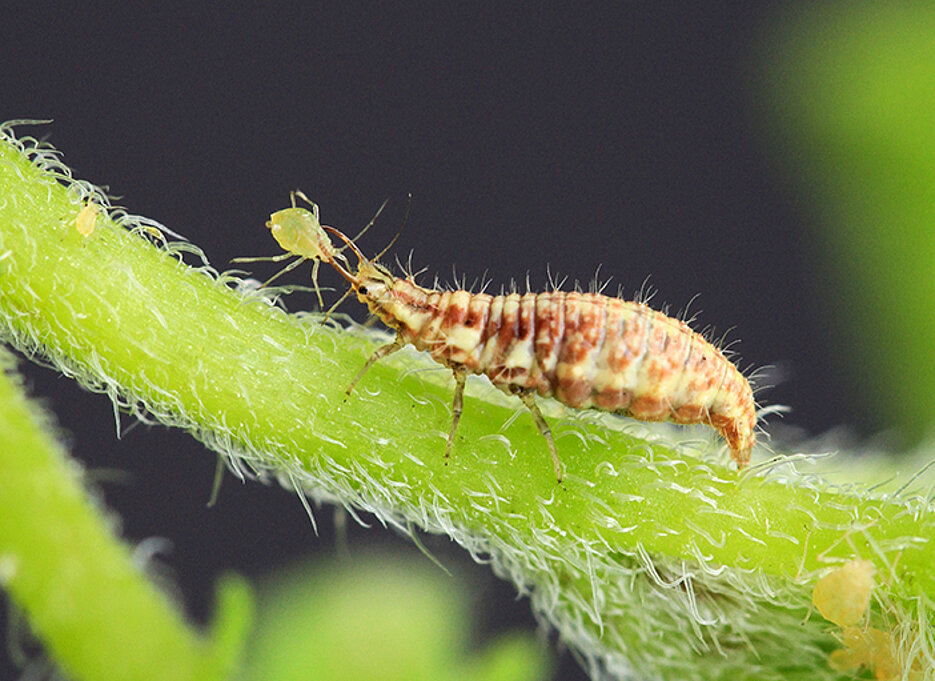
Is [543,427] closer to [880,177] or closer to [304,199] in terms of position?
[304,199]

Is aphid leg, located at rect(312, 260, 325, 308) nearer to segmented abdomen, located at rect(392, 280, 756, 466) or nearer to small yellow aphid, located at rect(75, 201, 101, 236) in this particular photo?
segmented abdomen, located at rect(392, 280, 756, 466)

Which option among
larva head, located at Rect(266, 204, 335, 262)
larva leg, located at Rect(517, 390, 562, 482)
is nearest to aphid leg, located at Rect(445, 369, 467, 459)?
larva leg, located at Rect(517, 390, 562, 482)

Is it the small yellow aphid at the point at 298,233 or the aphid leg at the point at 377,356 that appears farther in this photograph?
the small yellow aphid at the point at 298,233

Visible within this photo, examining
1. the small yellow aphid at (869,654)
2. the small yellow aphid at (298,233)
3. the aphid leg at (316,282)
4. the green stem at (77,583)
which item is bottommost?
the green stem at (77,583)

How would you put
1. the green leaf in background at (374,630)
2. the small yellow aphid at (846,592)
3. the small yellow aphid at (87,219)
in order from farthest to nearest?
1. the green leaf in background at (374,630)
2. the small yellow aphid at (846,592)
3. the small yellow aphid at (87,219)

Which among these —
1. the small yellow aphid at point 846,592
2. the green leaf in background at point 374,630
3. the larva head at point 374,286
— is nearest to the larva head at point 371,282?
the larva head at point 374,286

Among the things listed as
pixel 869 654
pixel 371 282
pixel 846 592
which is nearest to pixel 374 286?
pixel 371 282

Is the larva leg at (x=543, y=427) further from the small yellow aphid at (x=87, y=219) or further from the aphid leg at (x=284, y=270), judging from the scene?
the small yellow aphid at (x=87, y=219)
